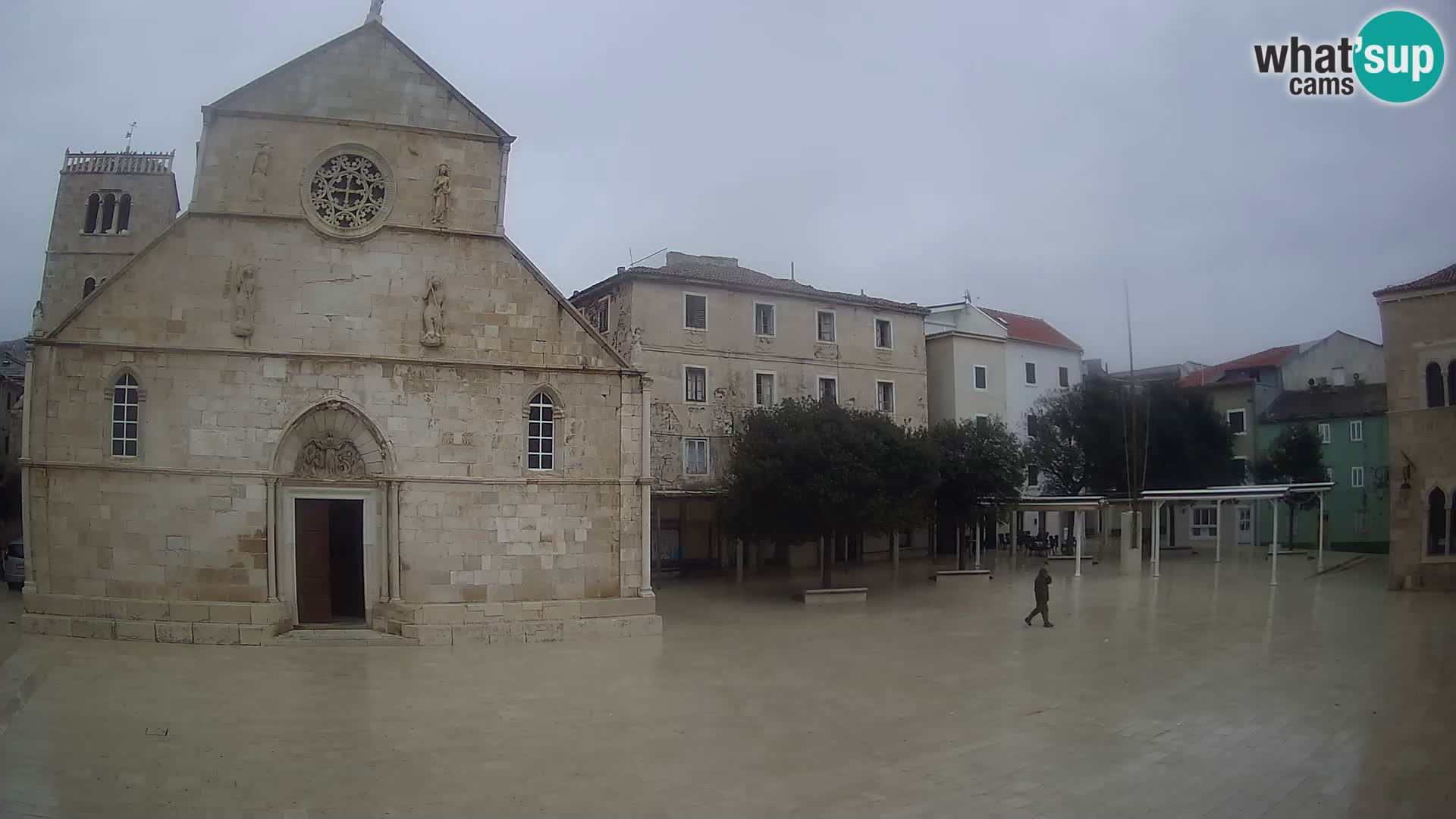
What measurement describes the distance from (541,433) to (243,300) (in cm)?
631

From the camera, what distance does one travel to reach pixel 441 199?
1938 centimetres

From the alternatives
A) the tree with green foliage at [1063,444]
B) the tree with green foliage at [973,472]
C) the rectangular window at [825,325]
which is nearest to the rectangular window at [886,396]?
the rectangular window at [825,325]

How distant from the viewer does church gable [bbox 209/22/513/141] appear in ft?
61.5

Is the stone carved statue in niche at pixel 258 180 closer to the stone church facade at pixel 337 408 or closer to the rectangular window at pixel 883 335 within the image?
the stone church facade at pixel 337 408

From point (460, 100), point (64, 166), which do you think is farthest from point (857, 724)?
point (64, 166)

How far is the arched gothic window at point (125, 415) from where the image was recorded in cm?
1770

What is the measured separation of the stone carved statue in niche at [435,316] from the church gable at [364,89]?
3.47m

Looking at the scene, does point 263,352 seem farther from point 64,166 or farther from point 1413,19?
point 1413,19

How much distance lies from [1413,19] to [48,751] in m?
17.7

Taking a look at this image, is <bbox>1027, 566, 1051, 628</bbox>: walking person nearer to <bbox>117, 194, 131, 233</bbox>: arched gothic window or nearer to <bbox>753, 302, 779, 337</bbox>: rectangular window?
<bbox>753, 302, 779, 337</bbox>: rectangular window

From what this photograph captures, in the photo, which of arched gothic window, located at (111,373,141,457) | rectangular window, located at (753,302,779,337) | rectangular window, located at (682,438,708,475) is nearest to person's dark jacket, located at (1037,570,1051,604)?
rectangular window, located at (682,438,708,475)

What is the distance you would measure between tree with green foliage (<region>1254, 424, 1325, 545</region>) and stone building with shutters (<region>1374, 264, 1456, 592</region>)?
58.5ft

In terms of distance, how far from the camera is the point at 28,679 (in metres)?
13.4

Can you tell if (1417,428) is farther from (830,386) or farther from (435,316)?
(435,316)
